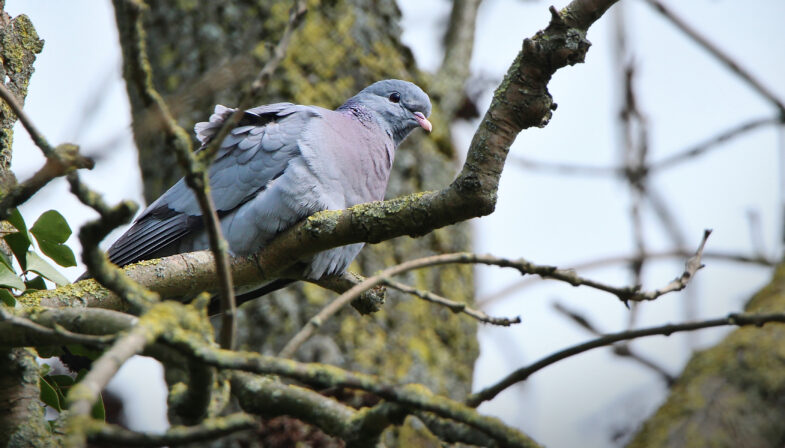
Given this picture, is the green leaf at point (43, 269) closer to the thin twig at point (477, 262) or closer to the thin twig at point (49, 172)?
the thin twig at point (49, 172)

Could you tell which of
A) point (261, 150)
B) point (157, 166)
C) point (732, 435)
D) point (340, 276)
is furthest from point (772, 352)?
point (157, 166)

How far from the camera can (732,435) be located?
3033 mm

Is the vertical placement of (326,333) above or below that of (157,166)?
below

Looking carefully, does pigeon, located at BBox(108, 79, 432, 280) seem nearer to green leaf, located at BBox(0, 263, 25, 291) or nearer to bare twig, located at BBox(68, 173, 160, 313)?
green leaf, located at BBox(0, 263, 25, 291)

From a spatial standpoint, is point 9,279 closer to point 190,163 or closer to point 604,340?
point 190,163

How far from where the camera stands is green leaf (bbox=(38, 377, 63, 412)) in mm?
2264

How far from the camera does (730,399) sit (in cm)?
321

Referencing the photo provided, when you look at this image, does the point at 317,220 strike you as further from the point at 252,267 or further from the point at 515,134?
the point at 515,134

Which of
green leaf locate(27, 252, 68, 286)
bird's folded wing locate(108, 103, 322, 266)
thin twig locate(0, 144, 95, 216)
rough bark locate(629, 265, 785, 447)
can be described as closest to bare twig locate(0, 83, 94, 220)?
thin twig locate(0, 144, 95, 216)

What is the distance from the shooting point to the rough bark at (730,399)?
3.07m

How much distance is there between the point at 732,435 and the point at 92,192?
2721mm

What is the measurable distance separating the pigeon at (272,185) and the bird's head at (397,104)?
31cm

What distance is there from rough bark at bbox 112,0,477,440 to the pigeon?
104 centimetres

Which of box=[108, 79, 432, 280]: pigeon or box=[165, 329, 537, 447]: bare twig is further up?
box=[108, 79, 432, 280]: pigeon
